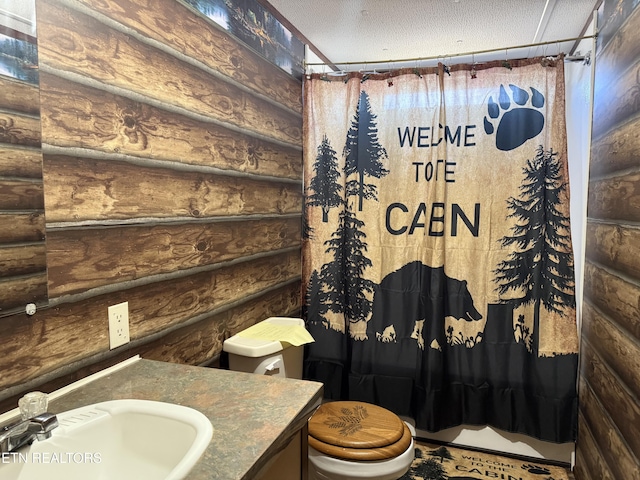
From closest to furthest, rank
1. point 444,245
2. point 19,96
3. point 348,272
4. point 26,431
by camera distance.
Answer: point 26,431 < point 19,96 < point 444,245 < point 348,272

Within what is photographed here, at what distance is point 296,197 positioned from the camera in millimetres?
2520

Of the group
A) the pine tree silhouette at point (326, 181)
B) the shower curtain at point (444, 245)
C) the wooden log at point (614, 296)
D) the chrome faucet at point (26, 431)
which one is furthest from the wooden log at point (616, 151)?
the chrome faucet at point (26, 431)

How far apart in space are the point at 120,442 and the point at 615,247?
181cm

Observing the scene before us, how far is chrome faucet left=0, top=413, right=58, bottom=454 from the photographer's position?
857 mm

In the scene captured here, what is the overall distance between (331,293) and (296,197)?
0.61m

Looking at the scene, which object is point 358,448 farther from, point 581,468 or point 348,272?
point 581,468

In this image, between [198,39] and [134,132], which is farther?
[198,39]

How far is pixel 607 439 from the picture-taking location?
1693mm

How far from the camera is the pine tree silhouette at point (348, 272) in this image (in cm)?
250

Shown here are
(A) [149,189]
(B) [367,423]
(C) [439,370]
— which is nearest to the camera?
(A) [149,189]

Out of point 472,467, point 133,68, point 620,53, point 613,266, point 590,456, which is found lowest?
point 472,467

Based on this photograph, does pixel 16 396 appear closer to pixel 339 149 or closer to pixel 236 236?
pixel 236 236

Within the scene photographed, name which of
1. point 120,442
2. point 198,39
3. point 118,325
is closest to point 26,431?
point 120,442

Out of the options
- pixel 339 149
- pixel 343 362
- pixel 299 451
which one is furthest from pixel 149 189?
pixel 343 362
